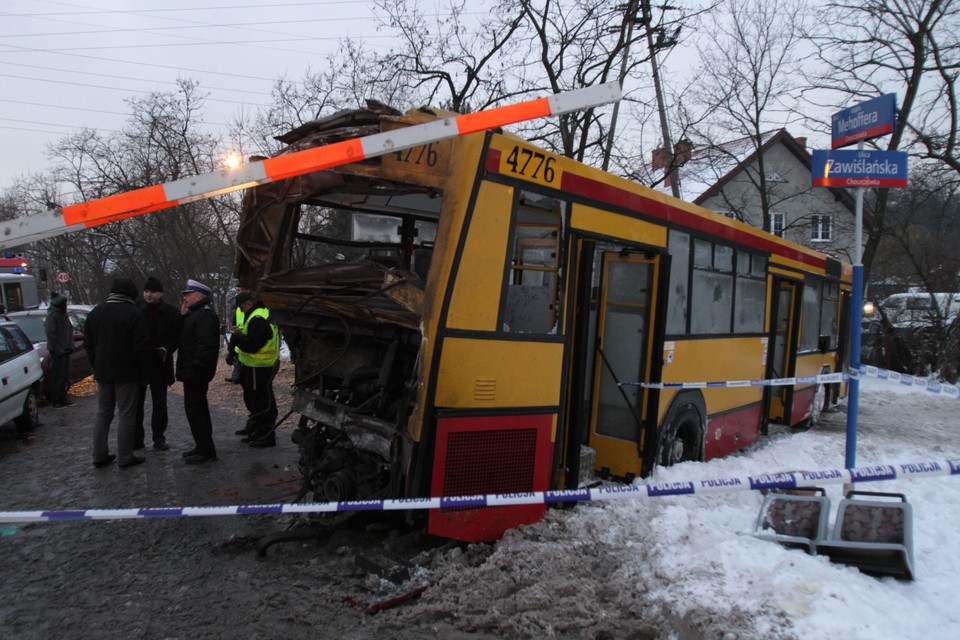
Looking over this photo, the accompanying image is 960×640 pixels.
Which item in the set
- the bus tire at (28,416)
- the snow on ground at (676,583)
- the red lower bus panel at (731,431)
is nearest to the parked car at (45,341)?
the bus tire at (28,416)

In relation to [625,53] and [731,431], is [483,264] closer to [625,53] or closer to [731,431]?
[731,431]

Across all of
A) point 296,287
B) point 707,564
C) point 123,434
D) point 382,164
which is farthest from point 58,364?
Answer: point 707,564

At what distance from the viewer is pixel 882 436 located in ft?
30.0

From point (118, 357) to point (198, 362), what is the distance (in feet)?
Answer: 2.51

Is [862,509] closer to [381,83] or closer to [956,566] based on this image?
[956,566]

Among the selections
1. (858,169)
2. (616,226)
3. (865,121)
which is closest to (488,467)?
(616,226)

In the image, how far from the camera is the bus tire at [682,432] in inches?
225

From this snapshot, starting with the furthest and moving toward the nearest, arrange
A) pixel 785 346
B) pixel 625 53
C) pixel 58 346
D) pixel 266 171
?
pixel 625 53
pixel 58 346
pixel 785 346
pixel 266 171

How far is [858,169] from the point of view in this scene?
4.63 metres

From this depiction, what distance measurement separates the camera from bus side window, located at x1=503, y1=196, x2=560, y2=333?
4324 mm

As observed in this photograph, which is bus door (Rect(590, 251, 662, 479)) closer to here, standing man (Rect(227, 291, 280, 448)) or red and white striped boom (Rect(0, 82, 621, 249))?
red and white striped boom (Rect(0, 82, 621, 249))

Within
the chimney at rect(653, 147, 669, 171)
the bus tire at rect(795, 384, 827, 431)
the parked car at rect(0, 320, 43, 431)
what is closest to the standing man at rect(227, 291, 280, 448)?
the parked car at rect(0, 320, 43, 431)

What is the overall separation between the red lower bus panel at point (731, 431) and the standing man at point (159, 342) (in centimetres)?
→ 621

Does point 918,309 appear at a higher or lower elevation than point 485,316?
higher
